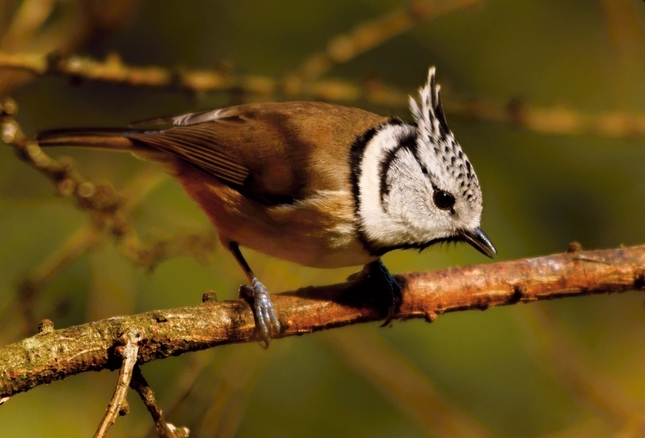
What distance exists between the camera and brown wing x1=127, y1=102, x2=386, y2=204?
2.13 meters

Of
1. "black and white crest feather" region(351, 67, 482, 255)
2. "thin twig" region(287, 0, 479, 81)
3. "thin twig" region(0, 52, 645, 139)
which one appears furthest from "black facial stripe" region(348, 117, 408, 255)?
"thin twig" region(287, 0, 479, 81)

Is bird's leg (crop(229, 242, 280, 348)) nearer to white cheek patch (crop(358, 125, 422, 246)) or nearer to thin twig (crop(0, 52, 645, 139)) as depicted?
white cheek patch (crop(358, 125, 422, 246))

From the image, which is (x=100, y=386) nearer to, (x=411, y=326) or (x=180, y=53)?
(x=411, y=326)

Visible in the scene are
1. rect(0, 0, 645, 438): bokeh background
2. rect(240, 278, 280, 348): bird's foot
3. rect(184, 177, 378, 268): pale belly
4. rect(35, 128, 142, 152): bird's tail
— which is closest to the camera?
rect(240, 278, 280, 348): bird's foot

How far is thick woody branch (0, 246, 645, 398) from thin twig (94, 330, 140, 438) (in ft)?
0.07

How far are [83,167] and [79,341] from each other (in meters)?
2.05

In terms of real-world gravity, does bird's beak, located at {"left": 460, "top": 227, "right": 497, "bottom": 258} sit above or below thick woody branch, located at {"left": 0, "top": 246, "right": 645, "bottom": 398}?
above

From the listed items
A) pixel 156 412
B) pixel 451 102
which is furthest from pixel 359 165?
pixel 156 412

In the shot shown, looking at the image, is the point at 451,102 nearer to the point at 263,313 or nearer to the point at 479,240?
the point at 479,240

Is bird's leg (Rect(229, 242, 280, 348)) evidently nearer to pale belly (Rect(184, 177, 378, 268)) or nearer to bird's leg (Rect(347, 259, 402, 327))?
pale belly (Rect(184, 177, 378, 268))

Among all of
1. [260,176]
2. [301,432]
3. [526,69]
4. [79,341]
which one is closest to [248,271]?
[260,176]

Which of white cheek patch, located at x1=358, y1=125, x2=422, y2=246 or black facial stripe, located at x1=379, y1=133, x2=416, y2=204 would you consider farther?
black facial stripe, located at x1=379, y1=133, x2=416, y2=204

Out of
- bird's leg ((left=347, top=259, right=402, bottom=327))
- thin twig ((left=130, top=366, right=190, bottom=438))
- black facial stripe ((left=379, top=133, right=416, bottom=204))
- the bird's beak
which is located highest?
black facial stripe ((left=379, top=133, right=416, bottom=204))

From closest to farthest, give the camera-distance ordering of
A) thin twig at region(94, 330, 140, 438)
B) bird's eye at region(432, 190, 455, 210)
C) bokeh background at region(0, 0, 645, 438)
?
1. thin twig at region(94, 330, 140, 438)
2. bird's eye at region(432, 190, 455, 210)
3. bokeh background at region(0, 0, 645, 438)
